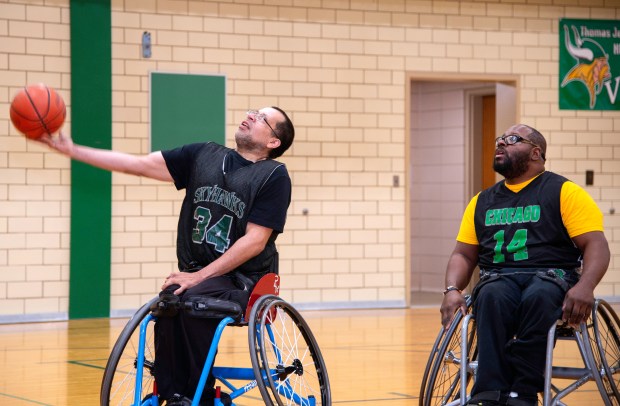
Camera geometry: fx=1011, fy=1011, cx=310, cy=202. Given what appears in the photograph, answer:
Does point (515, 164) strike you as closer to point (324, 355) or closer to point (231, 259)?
point (231, 259)

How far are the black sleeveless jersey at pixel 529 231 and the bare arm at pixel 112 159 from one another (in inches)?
48.8

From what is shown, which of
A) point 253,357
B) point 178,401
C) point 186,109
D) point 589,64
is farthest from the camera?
point 589,64

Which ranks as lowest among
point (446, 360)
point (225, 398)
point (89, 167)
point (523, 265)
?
point (225, 398)

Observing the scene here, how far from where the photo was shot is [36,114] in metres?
3.35

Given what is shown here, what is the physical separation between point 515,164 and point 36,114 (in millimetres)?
1785

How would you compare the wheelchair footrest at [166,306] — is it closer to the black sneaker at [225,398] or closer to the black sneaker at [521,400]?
the black sneaker at [225,398]

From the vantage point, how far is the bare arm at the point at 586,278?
349cm

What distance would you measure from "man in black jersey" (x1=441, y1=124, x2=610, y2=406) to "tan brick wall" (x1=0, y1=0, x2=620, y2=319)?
473 cm

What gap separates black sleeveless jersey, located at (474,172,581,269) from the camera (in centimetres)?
373

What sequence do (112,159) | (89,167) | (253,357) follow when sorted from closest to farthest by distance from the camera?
(253,357)
(112,159)
(89,167)

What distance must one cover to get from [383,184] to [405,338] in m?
2.27

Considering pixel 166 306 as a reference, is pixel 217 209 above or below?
above

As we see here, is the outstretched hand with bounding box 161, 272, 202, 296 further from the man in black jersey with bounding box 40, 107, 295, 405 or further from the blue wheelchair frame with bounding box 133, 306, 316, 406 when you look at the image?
the blue wheelchair frame with bounding box 133, 306, 316, 406

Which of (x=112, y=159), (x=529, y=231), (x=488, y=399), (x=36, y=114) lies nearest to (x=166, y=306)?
(x=112, y=159)
